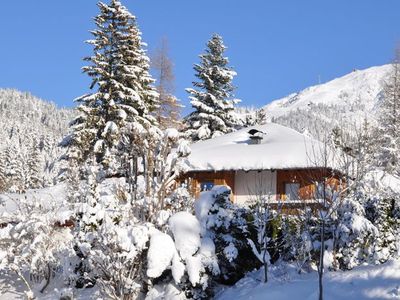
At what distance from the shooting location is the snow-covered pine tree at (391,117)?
32.5m

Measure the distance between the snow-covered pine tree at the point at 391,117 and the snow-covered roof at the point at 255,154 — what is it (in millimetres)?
6804

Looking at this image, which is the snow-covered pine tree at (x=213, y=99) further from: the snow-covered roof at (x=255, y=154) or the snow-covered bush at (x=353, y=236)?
the snow-covered bush at (x=353, y=236)

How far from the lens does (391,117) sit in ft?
115

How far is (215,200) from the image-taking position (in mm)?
14430

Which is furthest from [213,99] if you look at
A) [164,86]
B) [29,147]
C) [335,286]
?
[29,147]

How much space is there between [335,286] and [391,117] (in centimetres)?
2617

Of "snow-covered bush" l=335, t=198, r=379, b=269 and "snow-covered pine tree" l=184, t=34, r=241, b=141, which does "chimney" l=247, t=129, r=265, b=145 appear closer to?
"snow-covered pine tree" l=184, t=34, r=241, b=141

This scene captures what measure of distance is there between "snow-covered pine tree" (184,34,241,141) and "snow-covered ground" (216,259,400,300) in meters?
22.3

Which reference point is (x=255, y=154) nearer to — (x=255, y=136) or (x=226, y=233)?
(x=255, y=136)

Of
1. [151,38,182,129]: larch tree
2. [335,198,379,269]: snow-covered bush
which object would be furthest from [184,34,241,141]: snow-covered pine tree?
[335,198,379,269]: snow-covered bush

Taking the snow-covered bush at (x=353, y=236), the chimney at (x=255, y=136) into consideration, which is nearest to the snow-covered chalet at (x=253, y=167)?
the chimney at (x=255, y=136)

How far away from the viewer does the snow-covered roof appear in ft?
79.4

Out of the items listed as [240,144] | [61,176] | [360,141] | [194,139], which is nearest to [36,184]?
[194,139]

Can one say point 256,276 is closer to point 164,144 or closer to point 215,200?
point 215,200
